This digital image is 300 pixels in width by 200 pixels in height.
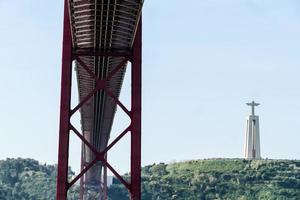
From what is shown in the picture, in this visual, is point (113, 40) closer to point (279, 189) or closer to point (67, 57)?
point (67, 57)

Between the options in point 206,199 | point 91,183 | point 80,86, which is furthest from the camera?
point 206,199

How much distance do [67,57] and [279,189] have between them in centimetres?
16249

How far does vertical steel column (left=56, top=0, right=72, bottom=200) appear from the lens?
39094 mm

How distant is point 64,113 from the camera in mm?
A: 39438

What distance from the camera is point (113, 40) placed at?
132ft

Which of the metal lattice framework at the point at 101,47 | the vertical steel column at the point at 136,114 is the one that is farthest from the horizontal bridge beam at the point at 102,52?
the vertical steel column at the point at 136,114

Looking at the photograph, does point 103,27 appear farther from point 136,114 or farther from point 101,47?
point 136,114

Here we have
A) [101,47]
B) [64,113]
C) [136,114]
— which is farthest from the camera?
[101,47]

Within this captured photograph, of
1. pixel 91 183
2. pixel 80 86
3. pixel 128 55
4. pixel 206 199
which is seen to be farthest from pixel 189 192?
pixel 128 55

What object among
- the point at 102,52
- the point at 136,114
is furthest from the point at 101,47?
the point at 136,114

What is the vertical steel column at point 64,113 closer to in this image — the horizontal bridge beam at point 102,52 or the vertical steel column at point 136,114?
the horizontal bridge beam at point 102,52

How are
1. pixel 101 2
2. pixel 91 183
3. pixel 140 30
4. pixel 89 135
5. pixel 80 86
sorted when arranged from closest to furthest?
pixel 101 2
pixel 140 30
pixel 80 86
pixel 89 135
pixel 91 183

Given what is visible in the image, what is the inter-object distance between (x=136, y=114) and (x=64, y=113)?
10.9 feet

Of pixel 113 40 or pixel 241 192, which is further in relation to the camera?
pixel 241 192
